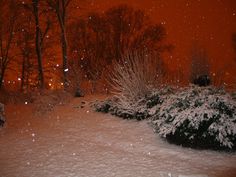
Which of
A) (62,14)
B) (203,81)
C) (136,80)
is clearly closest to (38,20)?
(62,14)

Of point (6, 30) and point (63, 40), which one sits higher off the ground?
point (6, 30)

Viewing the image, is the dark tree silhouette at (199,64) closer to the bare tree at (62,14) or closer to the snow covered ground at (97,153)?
the snow covered ground at (97,153)

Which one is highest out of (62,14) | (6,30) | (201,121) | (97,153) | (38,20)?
(62,14)

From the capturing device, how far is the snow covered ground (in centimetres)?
818

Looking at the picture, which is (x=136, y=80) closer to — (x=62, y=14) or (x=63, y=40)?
(x=63, y=40)

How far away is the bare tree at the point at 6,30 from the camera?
75.4 ft

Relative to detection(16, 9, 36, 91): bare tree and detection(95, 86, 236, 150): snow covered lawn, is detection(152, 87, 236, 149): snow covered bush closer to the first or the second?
detection(95, 86, 236, 150): snow covered lawn

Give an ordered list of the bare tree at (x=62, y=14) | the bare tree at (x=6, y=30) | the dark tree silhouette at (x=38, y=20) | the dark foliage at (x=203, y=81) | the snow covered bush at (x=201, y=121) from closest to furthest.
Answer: the snow covered bush at (x=201, y=121) → the dark foliage at (x=203, y=81) → the bare tree at (x=62, y=14) → the dark tree silhouette at (x=38, y=20) → the bare tree at (x=6, y=30)

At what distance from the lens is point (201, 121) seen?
951 cm

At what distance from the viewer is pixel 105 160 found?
8.91m

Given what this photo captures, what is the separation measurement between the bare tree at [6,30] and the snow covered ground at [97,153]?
37.5 ft

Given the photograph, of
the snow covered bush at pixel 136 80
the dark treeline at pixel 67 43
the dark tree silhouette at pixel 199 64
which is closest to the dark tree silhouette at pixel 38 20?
the dark treeline at pixel 67 43

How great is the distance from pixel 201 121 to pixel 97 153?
2672mm

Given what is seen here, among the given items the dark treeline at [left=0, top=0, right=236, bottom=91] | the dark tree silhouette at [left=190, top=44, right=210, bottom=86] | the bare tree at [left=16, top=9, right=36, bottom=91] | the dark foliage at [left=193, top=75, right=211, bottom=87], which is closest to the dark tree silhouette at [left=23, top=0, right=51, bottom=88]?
the dark treeline at [left=0, top=0, right=236, bottom=91]
